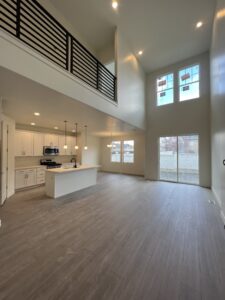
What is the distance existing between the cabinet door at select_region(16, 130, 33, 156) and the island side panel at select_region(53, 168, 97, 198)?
2.44m

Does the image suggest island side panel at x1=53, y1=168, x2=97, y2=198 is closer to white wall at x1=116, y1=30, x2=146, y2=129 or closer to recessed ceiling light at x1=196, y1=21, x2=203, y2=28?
white wall at x1=116, y1=30, x2=146, y2=129

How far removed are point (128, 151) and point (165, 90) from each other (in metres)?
4.46

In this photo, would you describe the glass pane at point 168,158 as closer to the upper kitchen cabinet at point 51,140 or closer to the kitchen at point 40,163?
the kitchen at point 40,163

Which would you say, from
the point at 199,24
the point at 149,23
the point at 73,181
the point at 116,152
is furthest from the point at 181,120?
the point at 73,181

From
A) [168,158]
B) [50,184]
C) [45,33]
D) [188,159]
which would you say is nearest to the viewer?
[45,33]

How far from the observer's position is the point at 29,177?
598 cm

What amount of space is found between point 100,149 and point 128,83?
20.3 ft

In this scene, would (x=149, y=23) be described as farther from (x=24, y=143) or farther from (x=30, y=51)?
(x=24, y=143)

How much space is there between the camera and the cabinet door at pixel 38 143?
21.6ft

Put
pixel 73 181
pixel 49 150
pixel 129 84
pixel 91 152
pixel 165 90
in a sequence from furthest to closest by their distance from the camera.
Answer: pixel 91 152, pixel 165 90, pixel 49 150, pixel 129 84, pixel 73 181

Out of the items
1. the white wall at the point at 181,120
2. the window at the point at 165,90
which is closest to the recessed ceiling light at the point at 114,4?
the white wall at the point at 181,120

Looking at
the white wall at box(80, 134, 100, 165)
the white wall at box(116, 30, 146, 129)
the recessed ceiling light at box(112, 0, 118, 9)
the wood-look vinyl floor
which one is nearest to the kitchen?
the wood-look vinyl floor

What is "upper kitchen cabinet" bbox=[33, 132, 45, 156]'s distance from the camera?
21.5ft

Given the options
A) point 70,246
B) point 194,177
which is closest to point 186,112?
point 194,177
